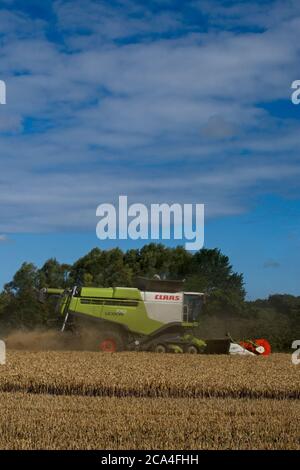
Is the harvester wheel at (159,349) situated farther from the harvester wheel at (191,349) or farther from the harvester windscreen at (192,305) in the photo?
the harvester windscreen at (192,305)

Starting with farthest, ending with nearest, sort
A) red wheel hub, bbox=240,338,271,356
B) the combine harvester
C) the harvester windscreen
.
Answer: red wheel hub, bbox=240,338,271,356, the harvester windscreen, the combine harvester

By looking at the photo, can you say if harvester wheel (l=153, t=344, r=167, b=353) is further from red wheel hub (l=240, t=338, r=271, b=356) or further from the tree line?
the tree line

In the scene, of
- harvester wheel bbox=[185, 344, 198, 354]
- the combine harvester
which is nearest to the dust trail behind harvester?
the combine harvester

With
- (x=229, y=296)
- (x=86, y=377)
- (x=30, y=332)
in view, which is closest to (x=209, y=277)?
(x=229, y=296)

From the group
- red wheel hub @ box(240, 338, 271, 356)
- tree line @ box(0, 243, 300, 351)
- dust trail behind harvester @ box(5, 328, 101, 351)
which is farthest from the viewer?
Answer: tree line @ box(0, 243, 300, 351)

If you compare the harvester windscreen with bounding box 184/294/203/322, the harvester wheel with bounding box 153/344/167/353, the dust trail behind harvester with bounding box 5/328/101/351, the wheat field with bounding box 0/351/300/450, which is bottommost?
the wheat field with bounding box 0/351/300/450

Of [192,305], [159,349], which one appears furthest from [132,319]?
[192,305]

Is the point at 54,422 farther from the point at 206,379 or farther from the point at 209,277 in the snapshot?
the point at 209,277

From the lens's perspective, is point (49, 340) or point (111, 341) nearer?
point (111, 341)

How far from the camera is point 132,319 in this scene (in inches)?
883

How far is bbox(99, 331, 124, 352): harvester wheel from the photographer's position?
22.3 m

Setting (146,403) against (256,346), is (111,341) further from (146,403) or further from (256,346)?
(146,403)

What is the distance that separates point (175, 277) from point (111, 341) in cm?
2579

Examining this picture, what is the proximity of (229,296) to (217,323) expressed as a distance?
28.9 ft
